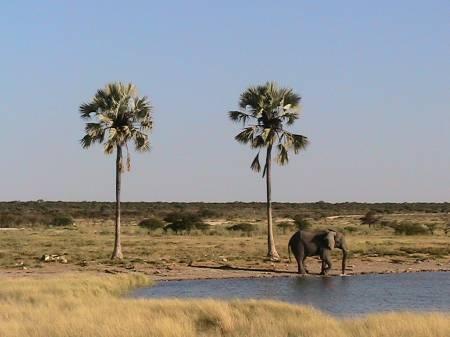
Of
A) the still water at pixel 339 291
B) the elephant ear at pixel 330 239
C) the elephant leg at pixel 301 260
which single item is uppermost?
the elephant ear at pixel 330 239

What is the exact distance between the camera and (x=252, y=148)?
4147 cm

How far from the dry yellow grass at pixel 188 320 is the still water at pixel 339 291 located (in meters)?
4.56

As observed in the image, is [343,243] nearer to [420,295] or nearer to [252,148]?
[252,148]

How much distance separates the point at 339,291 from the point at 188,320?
12.5m

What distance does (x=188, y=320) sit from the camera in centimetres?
1797

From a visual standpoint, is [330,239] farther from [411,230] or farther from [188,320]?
[411,230]

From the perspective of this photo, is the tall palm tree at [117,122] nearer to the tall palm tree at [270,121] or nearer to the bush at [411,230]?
the tall palm tree at [270,121]

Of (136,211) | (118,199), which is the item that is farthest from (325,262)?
(136,211)

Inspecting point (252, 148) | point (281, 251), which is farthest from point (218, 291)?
point (281, 251)

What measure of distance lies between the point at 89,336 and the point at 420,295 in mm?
15752

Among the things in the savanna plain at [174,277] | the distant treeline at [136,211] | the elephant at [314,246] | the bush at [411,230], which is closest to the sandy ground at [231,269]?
the savanna plain at [174,277]

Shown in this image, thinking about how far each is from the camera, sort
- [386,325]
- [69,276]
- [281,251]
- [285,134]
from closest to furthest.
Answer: [386,325] → [69,276] → [285,134] → [281,251]

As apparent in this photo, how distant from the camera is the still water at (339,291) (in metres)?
25.5

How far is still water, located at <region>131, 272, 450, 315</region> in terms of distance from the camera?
83.5 ft
